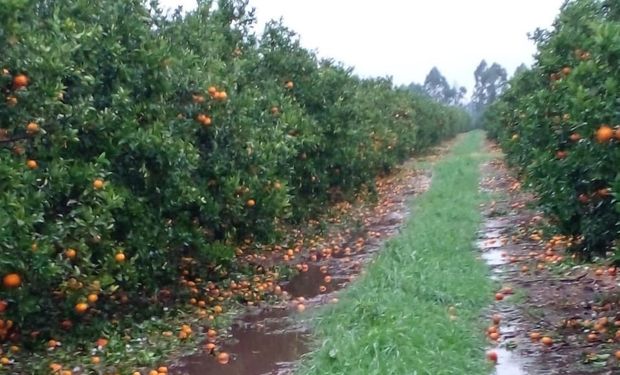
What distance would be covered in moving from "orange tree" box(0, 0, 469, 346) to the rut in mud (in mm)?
805

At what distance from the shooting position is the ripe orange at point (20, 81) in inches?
200

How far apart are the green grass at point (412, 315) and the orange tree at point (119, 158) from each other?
55.2 inches

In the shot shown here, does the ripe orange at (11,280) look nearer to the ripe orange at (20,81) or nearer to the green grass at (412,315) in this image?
the ripe orange at (20,81)

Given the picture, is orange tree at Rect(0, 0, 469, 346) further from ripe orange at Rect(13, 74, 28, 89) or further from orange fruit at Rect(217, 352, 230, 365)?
orange fruit at Rect(217, 352, 230, 365)

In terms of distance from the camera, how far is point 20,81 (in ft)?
16.6

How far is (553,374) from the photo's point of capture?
546cm

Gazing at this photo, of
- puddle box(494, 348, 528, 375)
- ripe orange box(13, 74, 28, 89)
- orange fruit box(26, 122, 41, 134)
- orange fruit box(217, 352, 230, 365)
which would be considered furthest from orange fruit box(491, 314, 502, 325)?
ripe orange box(13, 74, 28, 89)

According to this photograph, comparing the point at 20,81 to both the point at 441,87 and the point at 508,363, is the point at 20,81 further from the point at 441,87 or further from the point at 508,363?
the point at 441,87

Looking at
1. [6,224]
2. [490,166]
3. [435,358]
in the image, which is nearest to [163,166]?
[6,224]

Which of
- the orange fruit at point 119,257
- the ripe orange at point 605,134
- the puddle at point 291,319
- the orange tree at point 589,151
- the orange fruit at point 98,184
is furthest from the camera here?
the puddle at point 291,319

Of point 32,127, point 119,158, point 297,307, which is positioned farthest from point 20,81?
point 297,307

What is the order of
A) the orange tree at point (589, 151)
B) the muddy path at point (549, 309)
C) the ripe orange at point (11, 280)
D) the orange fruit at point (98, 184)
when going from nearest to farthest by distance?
the orange tree at point (589, 151)
the ripe orange at point (11, 280)
the orange fruit at point (98, 184)
the muddy path at point (549, 309)

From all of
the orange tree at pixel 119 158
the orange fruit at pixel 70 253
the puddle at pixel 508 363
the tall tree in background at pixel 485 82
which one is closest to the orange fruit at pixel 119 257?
the orange tree at pixel 119 158

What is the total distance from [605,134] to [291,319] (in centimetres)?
394
